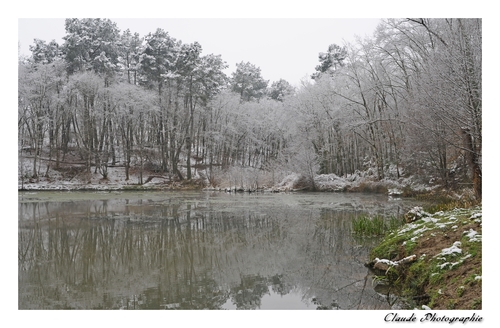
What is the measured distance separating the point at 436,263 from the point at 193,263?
443 centimetres

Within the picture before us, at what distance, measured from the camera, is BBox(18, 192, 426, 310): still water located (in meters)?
5.66

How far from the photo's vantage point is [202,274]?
6965 mm

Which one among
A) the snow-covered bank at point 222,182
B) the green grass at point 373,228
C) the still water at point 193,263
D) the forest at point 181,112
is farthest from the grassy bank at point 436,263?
the snow-covered bank at point 222,182

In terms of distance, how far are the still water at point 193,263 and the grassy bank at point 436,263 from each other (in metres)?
0.42

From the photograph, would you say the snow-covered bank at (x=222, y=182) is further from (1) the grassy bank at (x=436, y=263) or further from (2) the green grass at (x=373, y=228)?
(1) the grassy bank at (x=436, y=263)

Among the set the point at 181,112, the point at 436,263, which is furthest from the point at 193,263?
the point at 181,112

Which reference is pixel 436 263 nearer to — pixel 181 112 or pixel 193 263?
pixel 193 263

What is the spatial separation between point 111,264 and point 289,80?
53.4 meters

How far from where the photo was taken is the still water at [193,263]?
566 centimetres

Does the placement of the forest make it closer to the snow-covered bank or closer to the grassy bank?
the snow-covered bank

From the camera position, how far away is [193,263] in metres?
7.76

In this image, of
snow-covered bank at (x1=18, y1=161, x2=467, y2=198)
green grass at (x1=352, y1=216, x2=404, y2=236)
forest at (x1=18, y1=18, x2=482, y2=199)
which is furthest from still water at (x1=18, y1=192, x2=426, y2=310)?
forest at (x1=18, y1=18, x2=482, y2=199)

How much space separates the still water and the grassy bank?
0.42 metres
